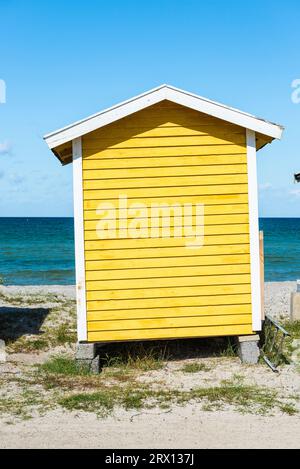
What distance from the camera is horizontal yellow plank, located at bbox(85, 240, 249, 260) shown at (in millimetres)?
8930

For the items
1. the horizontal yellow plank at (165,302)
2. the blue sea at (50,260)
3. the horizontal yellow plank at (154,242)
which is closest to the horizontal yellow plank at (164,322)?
the horizontal yellow plank at (165,302)

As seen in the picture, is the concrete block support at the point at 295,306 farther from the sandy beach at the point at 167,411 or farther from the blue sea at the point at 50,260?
the blue sea at the point at 50,260

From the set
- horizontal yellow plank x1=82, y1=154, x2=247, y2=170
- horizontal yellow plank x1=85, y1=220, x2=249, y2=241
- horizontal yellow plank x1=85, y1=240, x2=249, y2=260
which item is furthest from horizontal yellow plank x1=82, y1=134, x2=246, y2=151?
horizontal yellow plank x1=85, y1=240, x2=249, y2=260

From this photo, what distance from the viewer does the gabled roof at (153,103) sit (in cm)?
875

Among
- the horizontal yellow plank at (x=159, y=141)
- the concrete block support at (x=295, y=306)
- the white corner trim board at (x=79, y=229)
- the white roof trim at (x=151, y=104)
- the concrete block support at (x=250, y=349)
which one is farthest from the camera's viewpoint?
the concrete block support at (x=295, y=306)

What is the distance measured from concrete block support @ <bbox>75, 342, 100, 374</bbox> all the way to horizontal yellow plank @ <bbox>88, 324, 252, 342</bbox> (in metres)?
0.13

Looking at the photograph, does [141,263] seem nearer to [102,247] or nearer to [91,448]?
[102,247]

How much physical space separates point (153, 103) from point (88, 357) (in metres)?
3.88

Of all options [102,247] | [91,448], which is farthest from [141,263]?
[91,448]

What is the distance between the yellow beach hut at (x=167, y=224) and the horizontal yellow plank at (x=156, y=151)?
0.05 ft

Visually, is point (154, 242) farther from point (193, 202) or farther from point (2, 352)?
point (2, 352)

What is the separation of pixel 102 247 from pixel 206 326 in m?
1.96

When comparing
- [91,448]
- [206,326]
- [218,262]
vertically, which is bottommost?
[91,448]

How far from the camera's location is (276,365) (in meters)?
8.91
